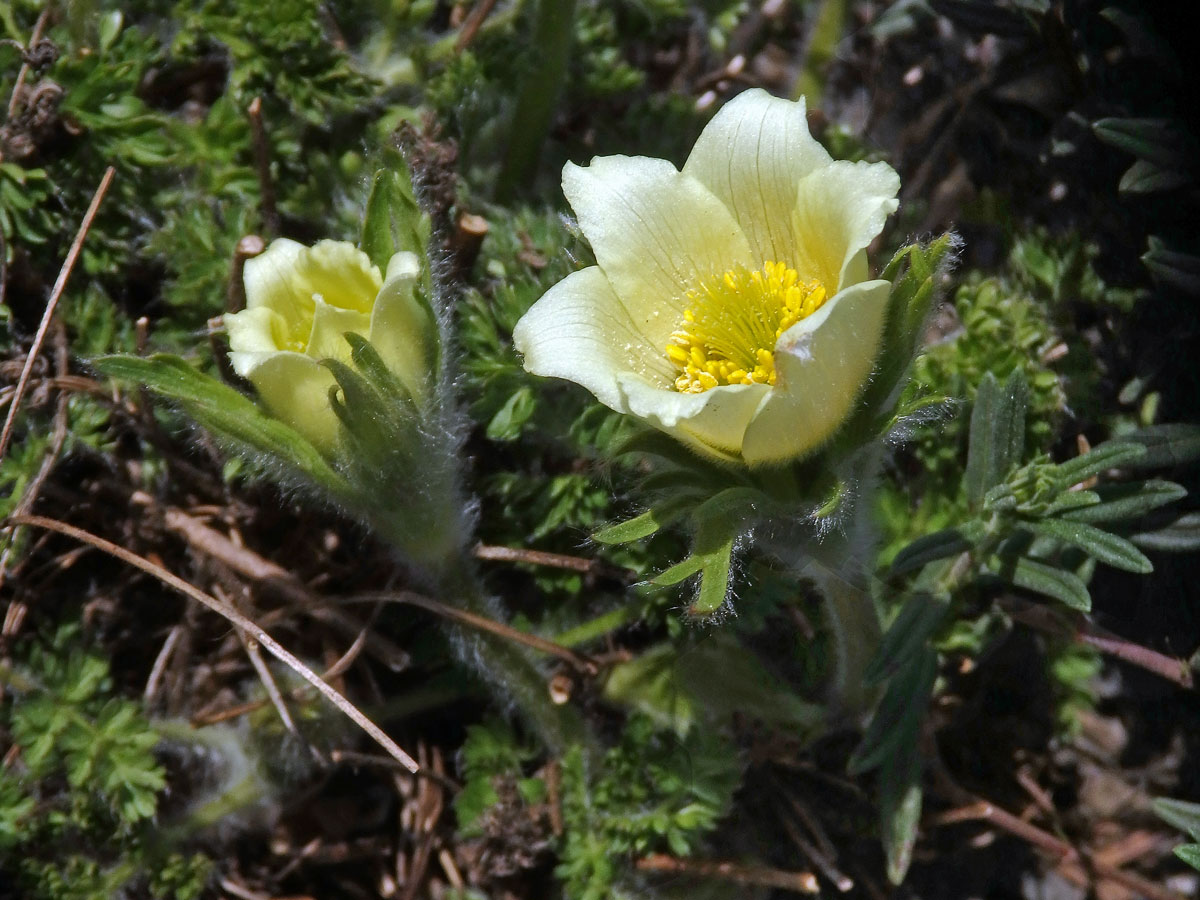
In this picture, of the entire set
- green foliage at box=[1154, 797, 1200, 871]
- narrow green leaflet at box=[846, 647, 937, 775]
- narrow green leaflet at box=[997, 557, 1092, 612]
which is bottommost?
green foliage at box=[1154, 797, 1200, 871]

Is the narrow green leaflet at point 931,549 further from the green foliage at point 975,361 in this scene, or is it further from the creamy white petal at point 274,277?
the creamy white petal at point 274,277

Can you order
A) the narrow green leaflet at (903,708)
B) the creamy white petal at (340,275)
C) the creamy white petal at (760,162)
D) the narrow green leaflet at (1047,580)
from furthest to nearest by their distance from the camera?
the narrow green leaflet at (903,708) → the narrow green leaflet at (1047,580) → the creamy white petal at (340,275) → the creamy white petal at (760,162)

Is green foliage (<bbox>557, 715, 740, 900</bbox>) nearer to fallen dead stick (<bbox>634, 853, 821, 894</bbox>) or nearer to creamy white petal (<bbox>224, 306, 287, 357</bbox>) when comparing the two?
fallen dead stick (<bbox>634, 853, 821, 894</bbox>)

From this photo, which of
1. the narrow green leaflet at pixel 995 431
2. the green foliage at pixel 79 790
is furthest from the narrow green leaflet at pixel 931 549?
the green foliage at pixel 79 790

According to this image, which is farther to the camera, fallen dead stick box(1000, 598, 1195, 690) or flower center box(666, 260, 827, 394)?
fallen dead stick box(1000, 598, 1195, 690)

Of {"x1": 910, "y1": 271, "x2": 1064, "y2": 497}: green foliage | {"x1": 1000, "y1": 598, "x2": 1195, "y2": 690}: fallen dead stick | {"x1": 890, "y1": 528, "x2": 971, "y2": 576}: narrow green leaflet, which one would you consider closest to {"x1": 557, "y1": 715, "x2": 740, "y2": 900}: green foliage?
{"x1": 890, "y1": 528, "x2": 971, "y2": 576}: narrow green leaflet

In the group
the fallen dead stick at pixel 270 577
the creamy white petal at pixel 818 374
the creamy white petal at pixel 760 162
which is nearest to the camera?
the creamy white petal at pixel 818 374
